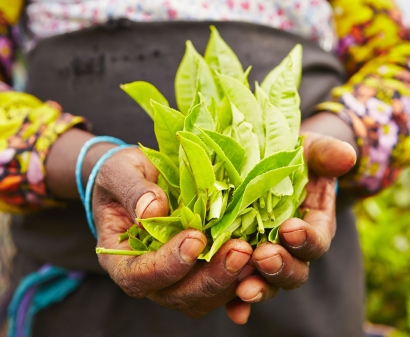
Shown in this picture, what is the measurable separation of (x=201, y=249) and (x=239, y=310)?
131 mm

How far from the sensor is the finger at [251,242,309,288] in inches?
14.9

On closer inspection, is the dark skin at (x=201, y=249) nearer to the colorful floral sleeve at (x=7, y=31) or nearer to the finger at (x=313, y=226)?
the finger at (x=313, y=226)

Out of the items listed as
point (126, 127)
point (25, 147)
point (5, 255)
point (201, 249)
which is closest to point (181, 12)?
point (126, 127)

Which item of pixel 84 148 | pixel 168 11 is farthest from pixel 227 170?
pixel 168 11

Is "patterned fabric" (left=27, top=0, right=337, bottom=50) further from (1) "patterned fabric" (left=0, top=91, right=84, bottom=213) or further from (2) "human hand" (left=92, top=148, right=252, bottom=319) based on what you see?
(2) "human hand" (left=92, top=148, right=252, bottom=319)

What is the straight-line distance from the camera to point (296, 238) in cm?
38

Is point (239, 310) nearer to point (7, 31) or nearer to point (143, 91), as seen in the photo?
point (143, 91)

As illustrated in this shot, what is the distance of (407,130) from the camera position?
25.5 inches

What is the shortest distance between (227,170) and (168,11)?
1.08 feet

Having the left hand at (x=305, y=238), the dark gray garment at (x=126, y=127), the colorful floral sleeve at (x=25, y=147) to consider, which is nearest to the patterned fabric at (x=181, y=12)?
the dark gray garment at (x=126, y=127)

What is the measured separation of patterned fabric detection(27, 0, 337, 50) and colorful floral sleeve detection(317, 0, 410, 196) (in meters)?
0.08

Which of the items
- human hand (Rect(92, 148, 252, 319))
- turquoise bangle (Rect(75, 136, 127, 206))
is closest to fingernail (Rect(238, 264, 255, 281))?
human hand (Rect(92, 148, 252, 319))

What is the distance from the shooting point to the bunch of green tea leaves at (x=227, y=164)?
37 centimetres

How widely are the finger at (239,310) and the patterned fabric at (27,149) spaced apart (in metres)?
0.29
